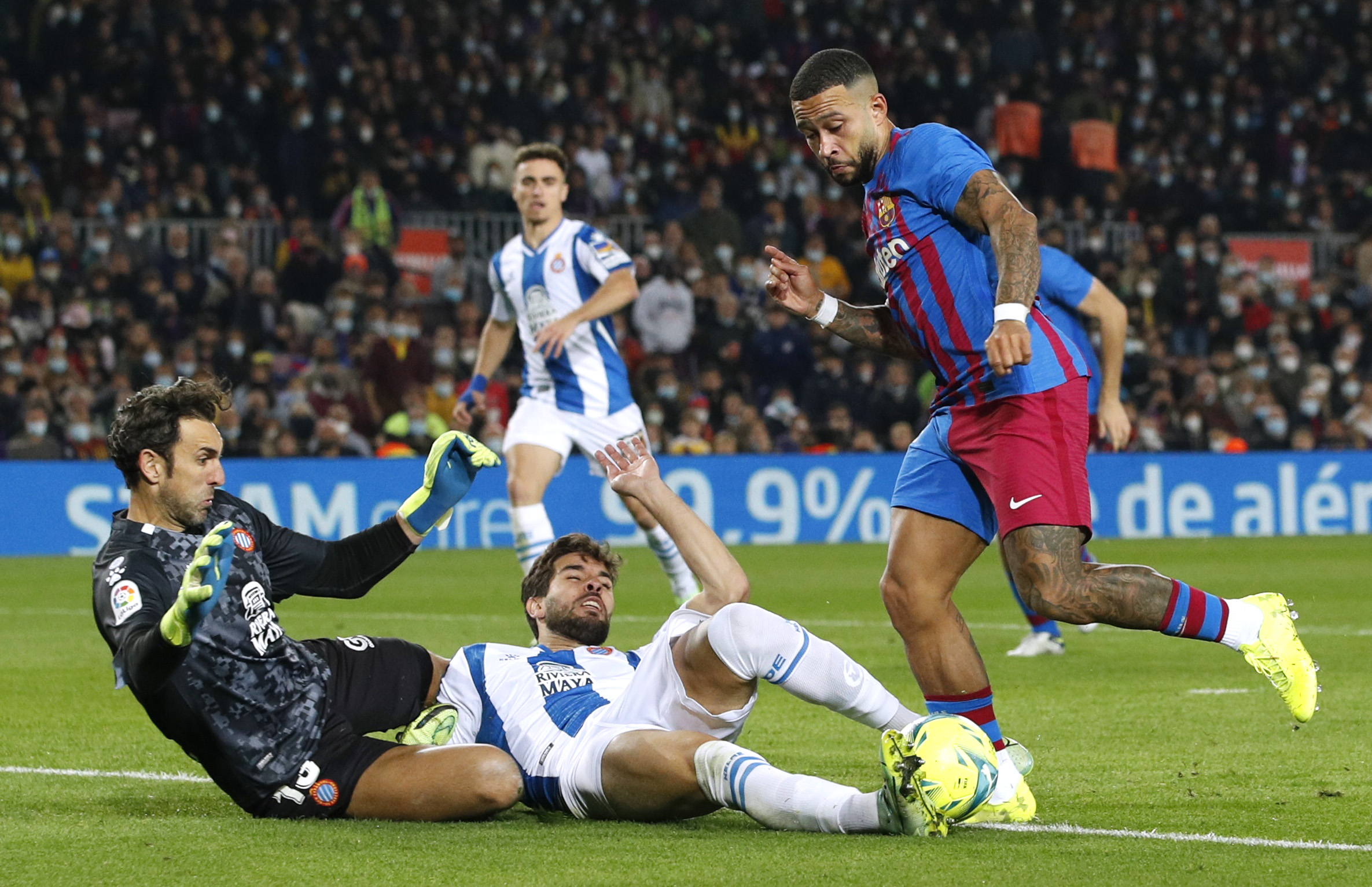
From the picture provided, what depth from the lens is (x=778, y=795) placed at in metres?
4.64

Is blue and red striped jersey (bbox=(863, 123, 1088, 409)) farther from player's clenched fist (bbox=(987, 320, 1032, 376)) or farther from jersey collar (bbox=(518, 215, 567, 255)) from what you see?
jersey collar (bbox=(518, 215, 567, 255))

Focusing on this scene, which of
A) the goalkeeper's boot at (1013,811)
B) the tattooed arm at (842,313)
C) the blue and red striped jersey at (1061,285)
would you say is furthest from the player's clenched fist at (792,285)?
the blue and red striped jersey at (1061,285)

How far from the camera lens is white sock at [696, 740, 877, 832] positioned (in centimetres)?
462

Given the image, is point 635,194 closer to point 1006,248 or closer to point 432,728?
point 432,728

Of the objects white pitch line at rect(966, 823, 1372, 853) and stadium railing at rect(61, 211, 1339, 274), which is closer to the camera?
white pitch line at rect(966, 823, 1372, 853)

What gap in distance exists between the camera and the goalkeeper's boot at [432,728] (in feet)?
18.0

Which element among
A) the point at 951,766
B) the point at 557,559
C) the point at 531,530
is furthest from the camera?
the point at 531,530

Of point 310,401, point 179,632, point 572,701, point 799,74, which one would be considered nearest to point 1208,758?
point 572,701

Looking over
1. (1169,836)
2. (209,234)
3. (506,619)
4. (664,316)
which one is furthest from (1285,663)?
(209,234)

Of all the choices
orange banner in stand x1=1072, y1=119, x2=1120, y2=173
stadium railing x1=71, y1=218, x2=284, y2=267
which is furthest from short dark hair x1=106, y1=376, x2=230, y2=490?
orange banner in stand x1=1072, y1=119, x2=1120, y2=173

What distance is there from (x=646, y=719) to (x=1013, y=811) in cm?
102

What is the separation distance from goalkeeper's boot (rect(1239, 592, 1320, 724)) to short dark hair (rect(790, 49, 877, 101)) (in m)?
1.91

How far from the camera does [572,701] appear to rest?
209 inches

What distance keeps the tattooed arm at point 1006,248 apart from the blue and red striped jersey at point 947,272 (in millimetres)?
66
